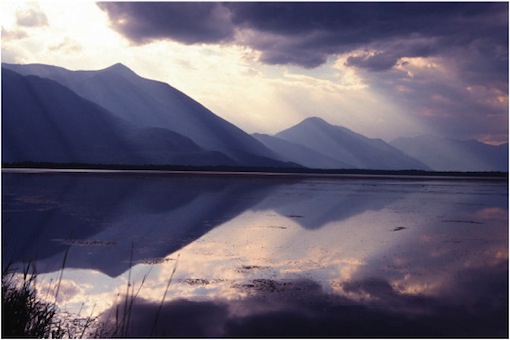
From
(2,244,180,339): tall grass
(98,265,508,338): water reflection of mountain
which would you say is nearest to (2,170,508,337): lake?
(98,265,508,338): water reflection of mountain

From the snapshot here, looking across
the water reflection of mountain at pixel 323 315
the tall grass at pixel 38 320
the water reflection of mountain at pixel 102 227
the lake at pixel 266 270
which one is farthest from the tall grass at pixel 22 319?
the water reflection of mountain at pixel 102 227

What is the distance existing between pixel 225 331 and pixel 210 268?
577 cm

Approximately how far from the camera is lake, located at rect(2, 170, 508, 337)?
10.9 meters

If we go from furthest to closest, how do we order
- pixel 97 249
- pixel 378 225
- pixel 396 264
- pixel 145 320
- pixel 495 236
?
pixel 378 225 < pixel 495 236 < pixel 97 249 < pixel 396 264 < pixel 145 320

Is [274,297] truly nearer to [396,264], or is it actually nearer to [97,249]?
[396,264]

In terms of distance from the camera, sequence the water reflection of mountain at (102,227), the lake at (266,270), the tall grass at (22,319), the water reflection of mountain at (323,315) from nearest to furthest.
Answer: the tall grass at (22,319)
the water reflection of mountain at (323,315)
the lake at (266,270)
the water reflection of mountain at (102,227)

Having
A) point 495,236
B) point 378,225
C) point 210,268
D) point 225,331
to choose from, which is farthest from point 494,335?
point 378,225

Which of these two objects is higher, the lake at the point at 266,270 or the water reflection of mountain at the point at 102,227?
the water reflection of mountain at the point at 102,227

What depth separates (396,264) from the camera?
17.3 meters

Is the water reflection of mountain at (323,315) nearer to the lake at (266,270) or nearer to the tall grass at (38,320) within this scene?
the lake at (266,270)

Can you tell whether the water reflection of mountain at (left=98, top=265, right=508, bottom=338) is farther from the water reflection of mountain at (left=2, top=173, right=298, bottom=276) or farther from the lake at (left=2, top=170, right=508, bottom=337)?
the water reflection of mountain at (left=2, top=173, right=298, bottom=276)

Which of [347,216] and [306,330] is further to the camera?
[347,216]

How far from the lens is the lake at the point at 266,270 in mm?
10930

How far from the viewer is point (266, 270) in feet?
52.1
